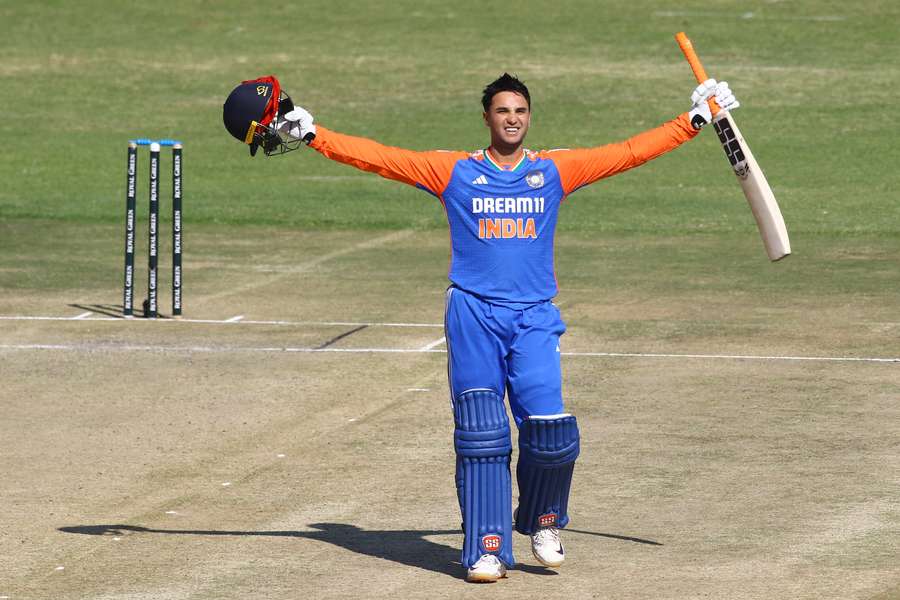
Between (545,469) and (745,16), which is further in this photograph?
(745,16)

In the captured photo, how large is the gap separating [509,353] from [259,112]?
1722 millimetres

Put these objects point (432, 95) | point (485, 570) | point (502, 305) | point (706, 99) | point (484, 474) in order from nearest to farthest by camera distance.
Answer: point (485, 570) < point (484, 474) < point (502, 305) < point (706, 99) < point (432, 95)

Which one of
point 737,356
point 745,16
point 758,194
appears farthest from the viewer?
point 745,16

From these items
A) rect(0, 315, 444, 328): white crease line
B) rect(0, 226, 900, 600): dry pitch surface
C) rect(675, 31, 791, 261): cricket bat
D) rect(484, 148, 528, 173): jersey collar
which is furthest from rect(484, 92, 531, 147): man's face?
rect(0, 315, 444, 328): white crease line

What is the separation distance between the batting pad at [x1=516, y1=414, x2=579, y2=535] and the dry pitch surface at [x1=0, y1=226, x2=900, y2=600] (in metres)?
0.27

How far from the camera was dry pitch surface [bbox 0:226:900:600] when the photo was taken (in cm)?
898

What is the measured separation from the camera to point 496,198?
9.05 m

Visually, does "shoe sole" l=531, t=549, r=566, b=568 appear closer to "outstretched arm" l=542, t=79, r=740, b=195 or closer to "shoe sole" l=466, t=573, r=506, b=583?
"shoe sole" l=466, t=573, r=506, b=583

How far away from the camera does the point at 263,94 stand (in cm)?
925

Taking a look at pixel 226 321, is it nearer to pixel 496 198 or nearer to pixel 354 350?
pixel 354 350

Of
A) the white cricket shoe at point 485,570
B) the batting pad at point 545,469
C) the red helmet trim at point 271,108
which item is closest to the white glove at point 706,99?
the batting pad at point 545,469

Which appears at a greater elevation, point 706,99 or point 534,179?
point 706,99

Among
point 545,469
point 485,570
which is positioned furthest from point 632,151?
point 485,570

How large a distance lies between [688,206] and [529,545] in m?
15.8
